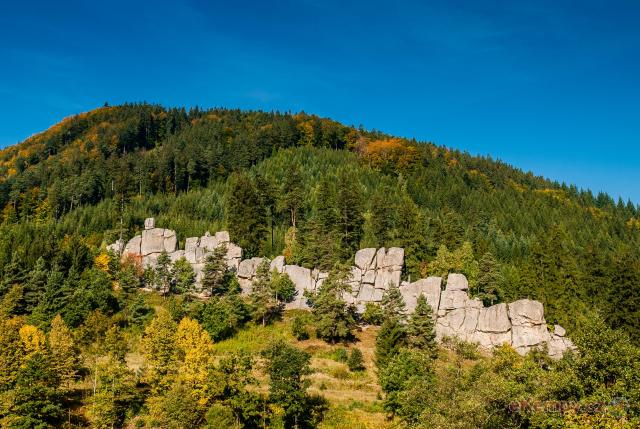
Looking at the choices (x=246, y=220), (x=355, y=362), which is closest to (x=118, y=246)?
(x=246, y=220)

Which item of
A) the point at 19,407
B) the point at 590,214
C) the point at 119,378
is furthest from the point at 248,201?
the point at 590,214

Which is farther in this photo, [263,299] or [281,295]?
[281,295]

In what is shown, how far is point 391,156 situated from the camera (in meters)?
138

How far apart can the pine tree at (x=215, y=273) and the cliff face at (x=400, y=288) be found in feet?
11.7

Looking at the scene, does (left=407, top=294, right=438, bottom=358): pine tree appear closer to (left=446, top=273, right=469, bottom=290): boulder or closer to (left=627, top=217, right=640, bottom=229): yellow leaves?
(left=446, top=273, right=469, bottom=290): boulder

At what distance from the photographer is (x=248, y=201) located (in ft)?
268

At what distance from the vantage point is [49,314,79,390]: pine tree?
145ft

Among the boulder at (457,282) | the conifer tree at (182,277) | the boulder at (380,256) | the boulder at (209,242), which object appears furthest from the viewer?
the boulder at (209,242)

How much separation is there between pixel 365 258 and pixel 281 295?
15.8 meters

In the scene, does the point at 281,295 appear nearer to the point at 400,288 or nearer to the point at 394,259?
the point at 400,288

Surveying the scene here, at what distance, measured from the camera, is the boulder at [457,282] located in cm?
7006

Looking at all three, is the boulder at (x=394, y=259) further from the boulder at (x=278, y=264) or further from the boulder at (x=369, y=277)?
Result: the boulder at (x=278, y=264)

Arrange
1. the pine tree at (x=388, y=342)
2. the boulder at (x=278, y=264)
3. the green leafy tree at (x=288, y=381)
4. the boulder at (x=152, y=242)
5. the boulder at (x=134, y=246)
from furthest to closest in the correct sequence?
the boulder at (x=152, y=242) → the boulder at (x=134, y=246) → the boulder at (x=278, y=264) → the pine tree at (x=388, y=342) → the green leafy tree at (x=288, y=381)

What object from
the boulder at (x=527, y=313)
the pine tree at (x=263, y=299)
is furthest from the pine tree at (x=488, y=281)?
the pine tree at (x=263, y=299)
